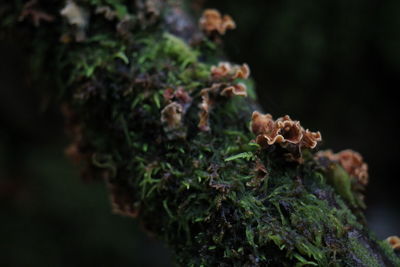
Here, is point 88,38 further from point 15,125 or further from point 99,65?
point 15,125

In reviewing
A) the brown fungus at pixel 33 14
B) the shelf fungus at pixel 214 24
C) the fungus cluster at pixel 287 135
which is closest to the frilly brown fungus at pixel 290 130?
the fungus cluster at pixel 287 135

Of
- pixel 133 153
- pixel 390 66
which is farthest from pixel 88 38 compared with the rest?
pixel 390 66

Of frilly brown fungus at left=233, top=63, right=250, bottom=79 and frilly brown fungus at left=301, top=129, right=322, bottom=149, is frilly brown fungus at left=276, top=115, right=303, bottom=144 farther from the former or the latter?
frilly brown fungus at left=233, top=63, right=250, bottom=79

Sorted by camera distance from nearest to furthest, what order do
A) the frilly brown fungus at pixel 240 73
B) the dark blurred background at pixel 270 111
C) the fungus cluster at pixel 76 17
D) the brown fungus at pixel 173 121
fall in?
the brown fungus at pixel 173 121 < the frilly brown fungus at pixel 240 73 < the fungus cluster at pixel 76 17 < the dark blurred background at pixel 270 111

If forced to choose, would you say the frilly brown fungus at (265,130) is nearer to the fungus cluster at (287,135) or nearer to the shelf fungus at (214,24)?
the fungus cluster at (287,135)

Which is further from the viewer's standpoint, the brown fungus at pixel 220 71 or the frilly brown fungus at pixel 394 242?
the brown fungus at pixel 220 71
